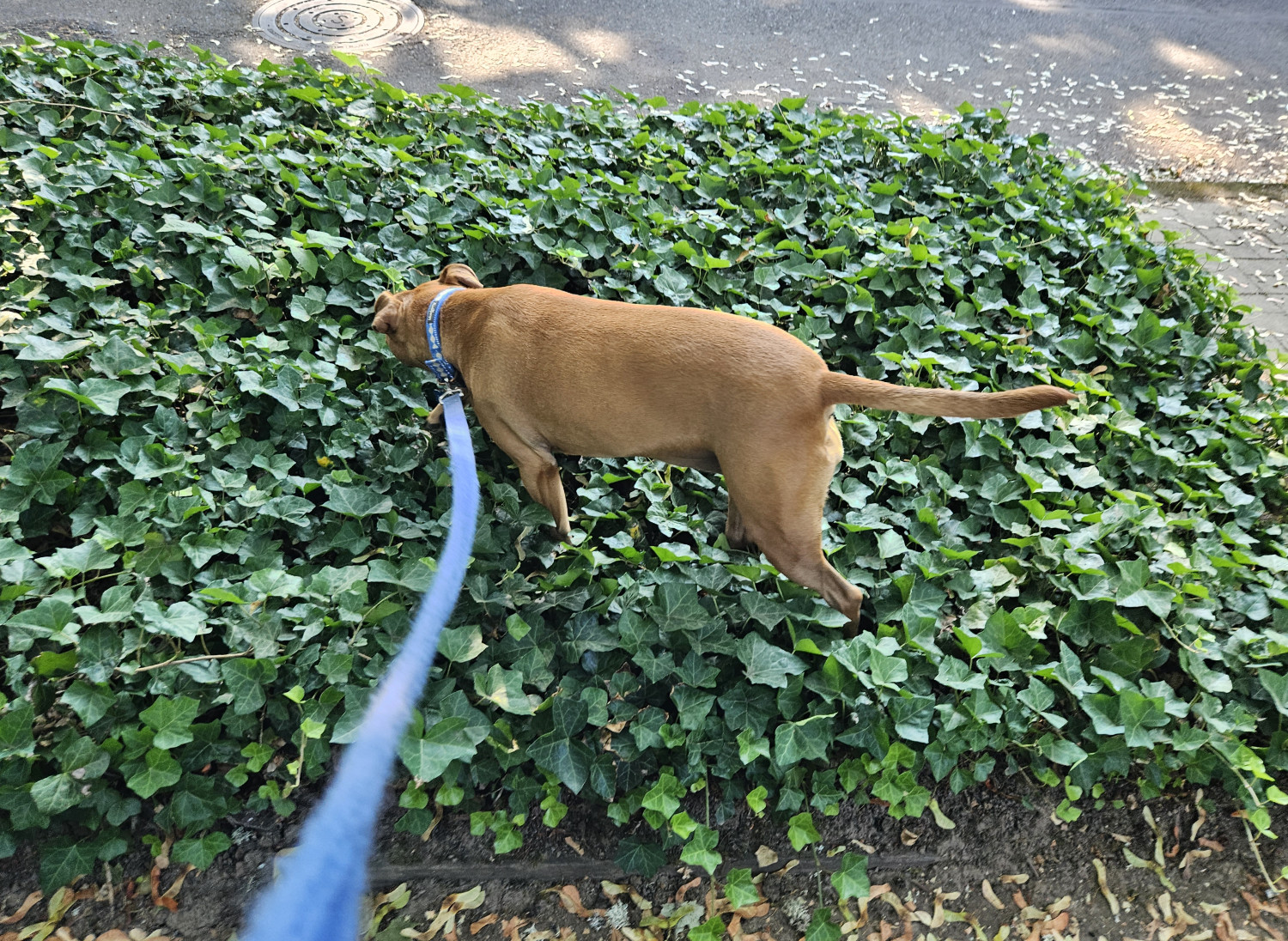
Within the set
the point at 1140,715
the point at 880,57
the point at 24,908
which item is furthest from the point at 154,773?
the point at 880,57

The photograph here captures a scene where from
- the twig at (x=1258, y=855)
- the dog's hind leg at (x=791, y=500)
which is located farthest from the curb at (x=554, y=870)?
the twig at (x=1258, y=855)

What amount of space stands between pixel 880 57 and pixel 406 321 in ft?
22.4

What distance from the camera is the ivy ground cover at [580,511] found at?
260 cm

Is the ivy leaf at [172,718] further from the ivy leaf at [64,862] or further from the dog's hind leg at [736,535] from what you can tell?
the dog's hind leg at [736,535]

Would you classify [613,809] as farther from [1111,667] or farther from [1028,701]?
[1111,667]

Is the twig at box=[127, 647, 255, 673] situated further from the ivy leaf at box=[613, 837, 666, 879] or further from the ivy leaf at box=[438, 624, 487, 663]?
the ivy leaf at box=[613, 837, 666, 879]

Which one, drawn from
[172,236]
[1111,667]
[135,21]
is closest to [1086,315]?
[1111,667]

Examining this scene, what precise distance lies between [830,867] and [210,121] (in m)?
5.42

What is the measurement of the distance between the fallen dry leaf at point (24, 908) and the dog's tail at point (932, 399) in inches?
109

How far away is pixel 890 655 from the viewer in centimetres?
287

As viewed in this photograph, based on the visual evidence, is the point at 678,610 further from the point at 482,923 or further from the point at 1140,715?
the point at 1140,715

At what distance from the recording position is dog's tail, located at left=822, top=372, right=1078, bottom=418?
94.2 inches

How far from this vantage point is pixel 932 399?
2539mm

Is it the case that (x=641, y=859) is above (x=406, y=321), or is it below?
below
